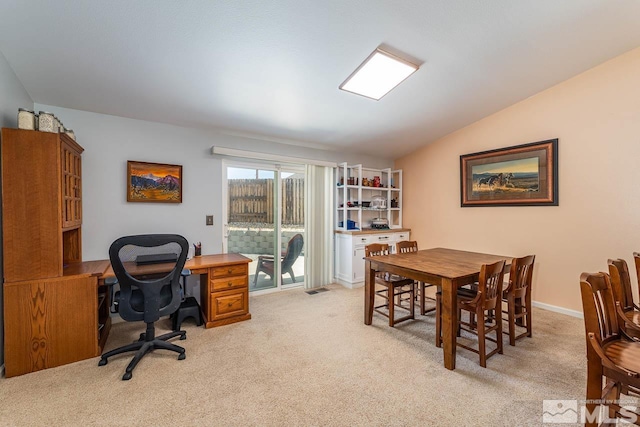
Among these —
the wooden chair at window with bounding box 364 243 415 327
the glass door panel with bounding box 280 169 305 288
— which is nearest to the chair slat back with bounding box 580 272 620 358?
the wooden chair at window with bounding box 364 243 415 327

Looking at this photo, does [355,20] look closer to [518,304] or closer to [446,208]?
[518,304]

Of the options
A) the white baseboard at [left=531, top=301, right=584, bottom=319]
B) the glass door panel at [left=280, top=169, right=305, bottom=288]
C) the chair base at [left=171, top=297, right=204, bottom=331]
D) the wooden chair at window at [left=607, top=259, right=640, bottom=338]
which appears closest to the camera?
Result: the wooden chair at window at [left=607, top=259, right=640, bottom=338]

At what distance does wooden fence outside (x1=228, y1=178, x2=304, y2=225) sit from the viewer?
3930 millimetres

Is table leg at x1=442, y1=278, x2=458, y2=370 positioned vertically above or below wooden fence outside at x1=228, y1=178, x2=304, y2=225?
below

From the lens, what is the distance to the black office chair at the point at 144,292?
205cm

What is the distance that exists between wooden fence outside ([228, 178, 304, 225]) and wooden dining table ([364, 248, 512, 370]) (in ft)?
5.84

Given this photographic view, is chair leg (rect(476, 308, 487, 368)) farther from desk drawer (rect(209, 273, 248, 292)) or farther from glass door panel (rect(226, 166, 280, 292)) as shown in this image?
glass door panel (rect(226, 166, 280, 292))

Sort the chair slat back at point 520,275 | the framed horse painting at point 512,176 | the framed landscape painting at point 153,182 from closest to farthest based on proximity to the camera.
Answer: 1. the chair slat back at point 520,275
2. the framed landscape painting at point 153,182
3. the framed horse painting at point 512,176

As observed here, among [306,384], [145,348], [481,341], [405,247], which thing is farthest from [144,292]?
[405,247]

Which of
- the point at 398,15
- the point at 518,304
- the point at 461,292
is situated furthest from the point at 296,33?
the point at 518,304

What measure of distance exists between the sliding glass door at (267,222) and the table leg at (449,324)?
8.62 feet

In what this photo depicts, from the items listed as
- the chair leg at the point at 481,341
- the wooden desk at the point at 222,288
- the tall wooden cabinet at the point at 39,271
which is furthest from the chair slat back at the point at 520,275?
the tall wooden cabinet at the point at 39,271

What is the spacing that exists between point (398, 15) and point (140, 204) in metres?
3.28
